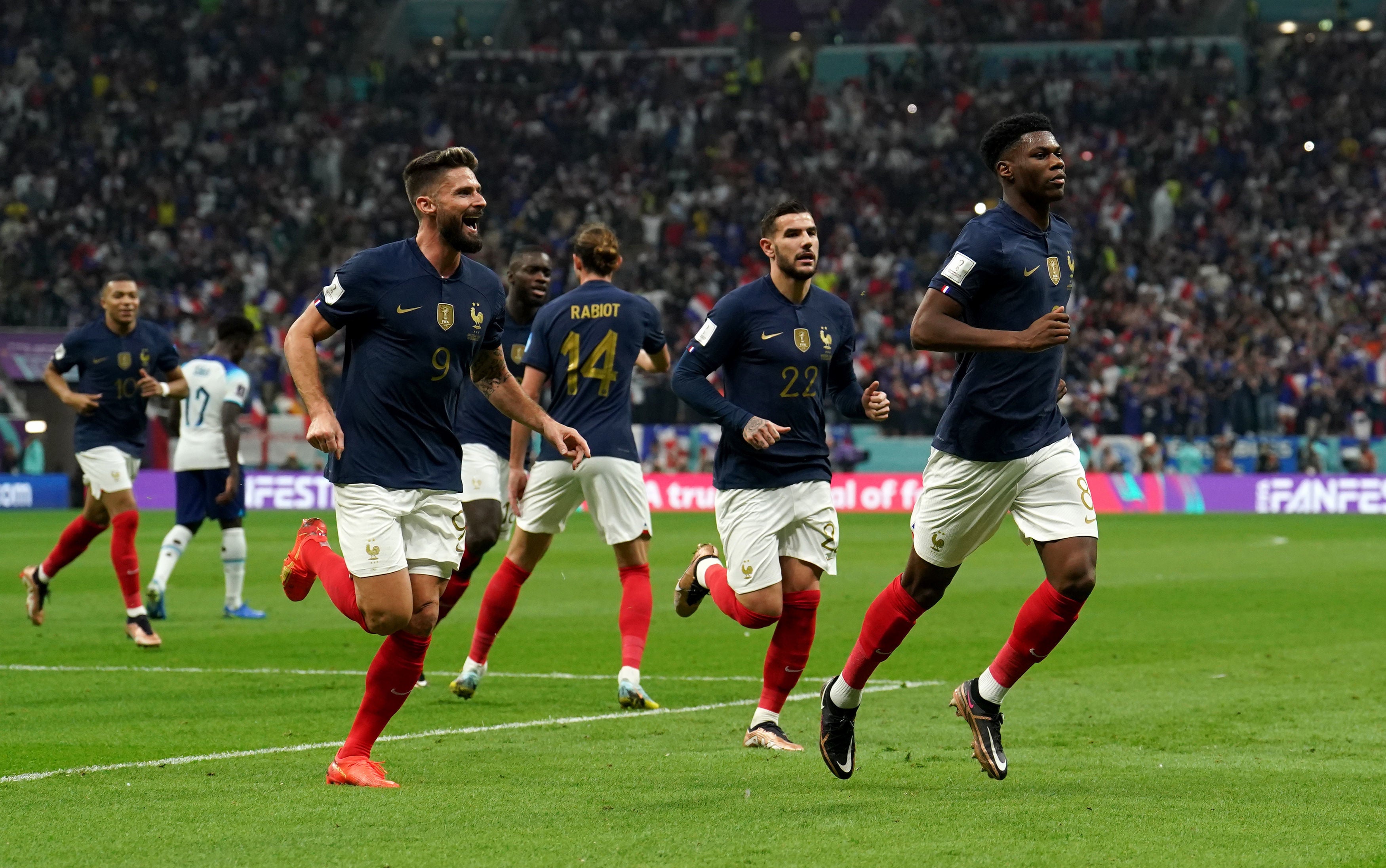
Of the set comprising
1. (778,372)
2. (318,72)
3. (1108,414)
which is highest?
(318,72)

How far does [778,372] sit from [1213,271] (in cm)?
3152

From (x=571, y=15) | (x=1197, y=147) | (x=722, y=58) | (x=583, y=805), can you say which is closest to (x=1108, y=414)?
(x=1197, y=147)

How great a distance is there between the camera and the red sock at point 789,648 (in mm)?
7828

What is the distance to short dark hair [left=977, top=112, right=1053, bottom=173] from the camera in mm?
6859

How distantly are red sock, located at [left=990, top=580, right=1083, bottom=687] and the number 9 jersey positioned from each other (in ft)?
28.6

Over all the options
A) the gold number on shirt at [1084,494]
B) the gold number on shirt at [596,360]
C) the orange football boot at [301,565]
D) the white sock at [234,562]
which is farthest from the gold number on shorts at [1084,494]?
the white sock at [234,562]

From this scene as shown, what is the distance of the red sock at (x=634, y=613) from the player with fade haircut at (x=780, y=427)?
4.11 feet

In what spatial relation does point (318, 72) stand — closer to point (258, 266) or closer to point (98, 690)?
point (258, 266)

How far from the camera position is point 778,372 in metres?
8.08

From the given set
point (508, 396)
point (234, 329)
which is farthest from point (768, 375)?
point (234, 329)

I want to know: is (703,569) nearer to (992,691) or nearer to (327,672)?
(992,691)

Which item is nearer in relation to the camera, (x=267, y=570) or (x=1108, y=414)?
(x=267, y=570)

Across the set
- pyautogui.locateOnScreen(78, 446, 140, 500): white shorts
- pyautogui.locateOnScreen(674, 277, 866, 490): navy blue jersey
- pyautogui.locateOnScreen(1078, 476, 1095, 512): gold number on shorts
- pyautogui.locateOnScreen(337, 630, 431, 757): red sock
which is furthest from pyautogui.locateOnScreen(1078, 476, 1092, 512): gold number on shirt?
pyautogui.locateOnScreen(78, 446, 140, 500): white shorts

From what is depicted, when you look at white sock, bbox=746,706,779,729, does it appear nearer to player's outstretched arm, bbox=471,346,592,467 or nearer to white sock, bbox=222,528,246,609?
player's outstretched arm, bbox=471,346,592,467
